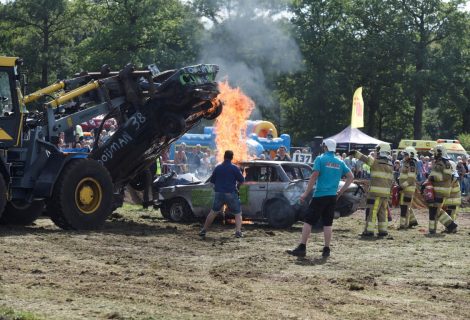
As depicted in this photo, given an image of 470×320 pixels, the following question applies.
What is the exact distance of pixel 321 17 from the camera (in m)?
55.5

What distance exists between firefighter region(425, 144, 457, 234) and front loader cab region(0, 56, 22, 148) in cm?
887

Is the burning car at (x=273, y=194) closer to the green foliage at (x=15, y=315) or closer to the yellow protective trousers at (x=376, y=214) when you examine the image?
the yellow protective trousers at (x=376, y=214)

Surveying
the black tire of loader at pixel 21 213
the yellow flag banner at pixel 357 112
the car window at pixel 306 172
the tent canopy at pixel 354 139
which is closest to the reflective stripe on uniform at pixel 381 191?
the car window at pixel 306 172

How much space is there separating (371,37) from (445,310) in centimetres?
4865

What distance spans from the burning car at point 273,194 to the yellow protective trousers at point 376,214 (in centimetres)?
67

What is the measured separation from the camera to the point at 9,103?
615 inches

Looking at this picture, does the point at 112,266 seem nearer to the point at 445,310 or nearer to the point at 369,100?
the point at 445,310

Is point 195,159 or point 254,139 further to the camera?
point 254,139

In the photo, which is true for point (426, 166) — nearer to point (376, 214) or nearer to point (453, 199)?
point (453, 199)

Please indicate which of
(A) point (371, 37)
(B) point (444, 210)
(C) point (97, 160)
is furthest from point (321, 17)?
(C) point (97, 160)

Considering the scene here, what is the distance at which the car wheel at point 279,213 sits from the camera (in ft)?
60.2

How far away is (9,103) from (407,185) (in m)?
9.08

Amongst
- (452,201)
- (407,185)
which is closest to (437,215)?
(452,201)

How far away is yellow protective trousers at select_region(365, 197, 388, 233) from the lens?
17.8 metres
